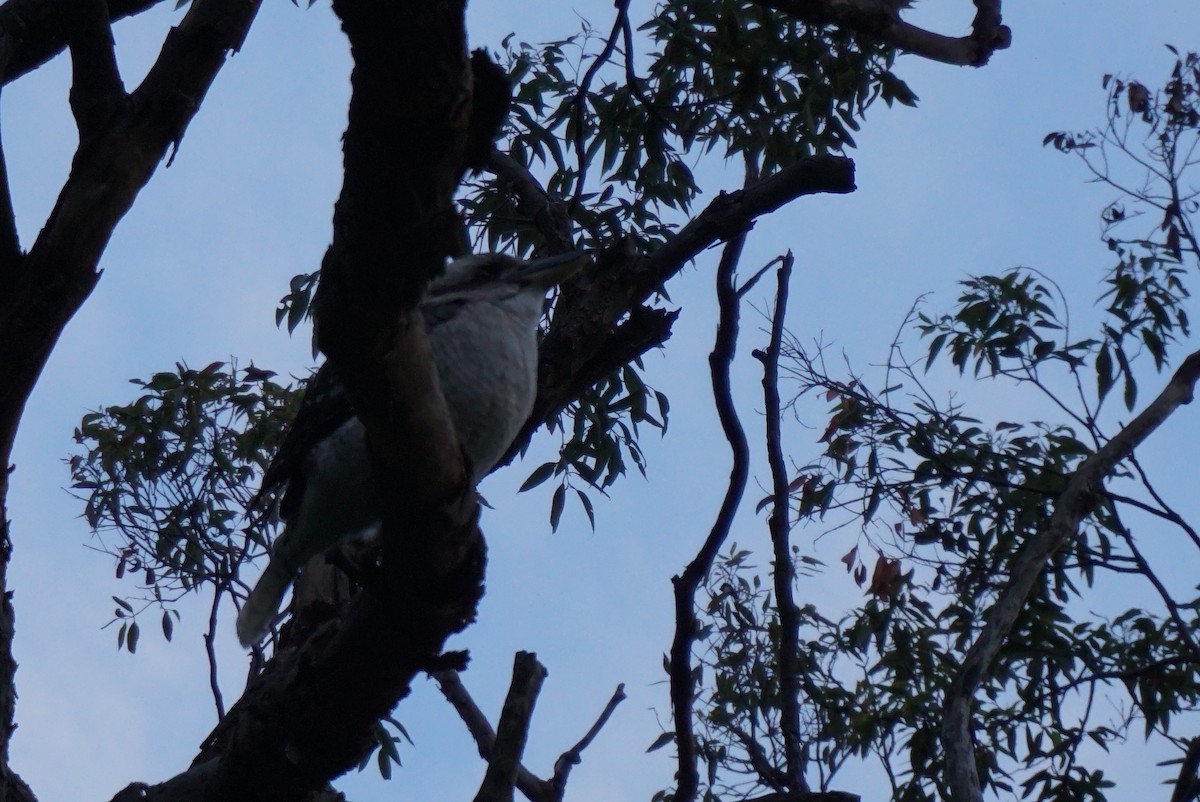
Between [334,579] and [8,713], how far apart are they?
2.67 ft

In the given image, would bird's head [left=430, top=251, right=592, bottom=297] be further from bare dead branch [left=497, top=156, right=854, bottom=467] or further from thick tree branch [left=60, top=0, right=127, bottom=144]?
thick tree branch [left=60, top=0, right=127, bottom=144]

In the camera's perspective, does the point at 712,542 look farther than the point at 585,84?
No

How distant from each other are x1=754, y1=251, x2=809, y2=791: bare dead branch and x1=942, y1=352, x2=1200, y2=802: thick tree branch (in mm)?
434

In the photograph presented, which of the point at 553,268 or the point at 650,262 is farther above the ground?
the point at 553,268

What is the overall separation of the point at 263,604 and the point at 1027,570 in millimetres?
1879

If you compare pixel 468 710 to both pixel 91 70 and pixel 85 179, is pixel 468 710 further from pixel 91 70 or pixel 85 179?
pixel 91 70

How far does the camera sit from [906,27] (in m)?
3.03

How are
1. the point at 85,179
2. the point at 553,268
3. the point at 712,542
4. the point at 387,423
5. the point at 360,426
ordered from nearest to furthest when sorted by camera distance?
1. the point at 387,423
2. the point at 712,542
3. the point at 360,426
4. the point at 85,179
5. the point at 553,268

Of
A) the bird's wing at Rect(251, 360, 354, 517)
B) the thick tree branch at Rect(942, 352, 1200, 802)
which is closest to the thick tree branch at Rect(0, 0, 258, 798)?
the bird's wing at Rect(251, 360, 354, 517)

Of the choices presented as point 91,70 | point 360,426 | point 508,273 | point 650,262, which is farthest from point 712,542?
point 91,70

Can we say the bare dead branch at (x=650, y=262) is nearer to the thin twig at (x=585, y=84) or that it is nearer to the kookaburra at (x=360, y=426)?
the kookaburra at (x=360, y=426)

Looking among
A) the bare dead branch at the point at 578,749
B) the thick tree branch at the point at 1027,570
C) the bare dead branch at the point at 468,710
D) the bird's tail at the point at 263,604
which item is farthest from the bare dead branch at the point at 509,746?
the bird's tail at the point at 263,604

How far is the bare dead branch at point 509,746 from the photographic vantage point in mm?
1873

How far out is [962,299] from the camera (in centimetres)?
564
